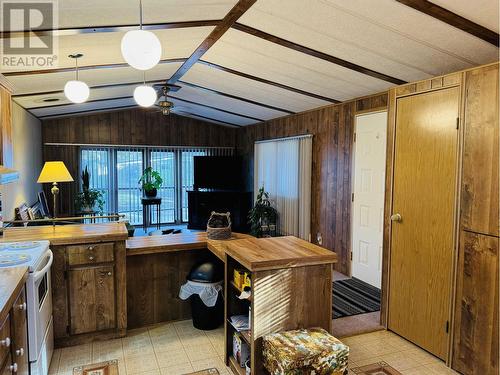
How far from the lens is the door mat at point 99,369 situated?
97.4 inches

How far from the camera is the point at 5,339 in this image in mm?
1514

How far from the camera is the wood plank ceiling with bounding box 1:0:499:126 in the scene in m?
2.36

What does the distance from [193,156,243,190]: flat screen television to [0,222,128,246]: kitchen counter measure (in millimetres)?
4848

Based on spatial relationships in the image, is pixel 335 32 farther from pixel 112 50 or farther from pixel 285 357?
pixel 285 357

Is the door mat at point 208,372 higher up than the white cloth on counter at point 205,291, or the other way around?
the white cloth on counter at point 205,291

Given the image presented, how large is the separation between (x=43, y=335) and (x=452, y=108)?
10.6 ft

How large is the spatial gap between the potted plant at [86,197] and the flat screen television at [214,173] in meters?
2.08

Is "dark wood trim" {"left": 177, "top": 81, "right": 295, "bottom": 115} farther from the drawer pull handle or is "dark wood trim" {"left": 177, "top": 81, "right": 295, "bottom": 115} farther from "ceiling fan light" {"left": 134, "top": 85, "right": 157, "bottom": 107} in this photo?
the drawer pull handle

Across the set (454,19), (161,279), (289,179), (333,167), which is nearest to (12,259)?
(161,279)

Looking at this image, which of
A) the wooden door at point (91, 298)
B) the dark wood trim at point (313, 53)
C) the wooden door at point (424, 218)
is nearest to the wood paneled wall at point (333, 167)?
the dark wood trim at point (313, 53)

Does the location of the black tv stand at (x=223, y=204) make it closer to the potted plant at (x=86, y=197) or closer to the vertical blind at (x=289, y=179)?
the vertical blind at (x=289, y=179)

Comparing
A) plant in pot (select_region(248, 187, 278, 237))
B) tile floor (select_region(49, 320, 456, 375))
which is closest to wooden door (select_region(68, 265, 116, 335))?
tile floor (select_region(49, 320, 456, 375))

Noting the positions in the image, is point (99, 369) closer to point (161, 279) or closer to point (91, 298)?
point (91, 298)

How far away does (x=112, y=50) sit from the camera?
10.6 ft
